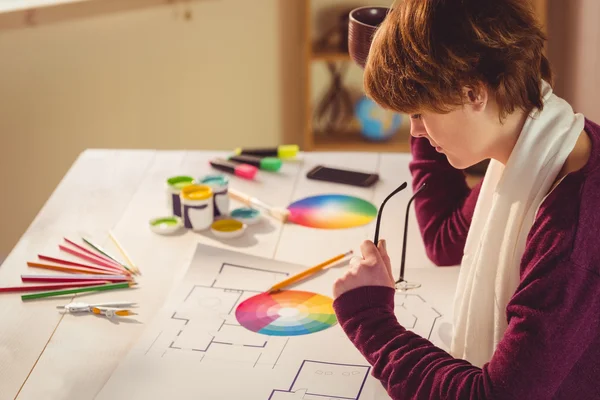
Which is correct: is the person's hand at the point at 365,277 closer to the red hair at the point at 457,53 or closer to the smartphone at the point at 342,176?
the red hair at the point at 457,53

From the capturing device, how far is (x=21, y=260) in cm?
146

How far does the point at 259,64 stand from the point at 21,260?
1.83 metres

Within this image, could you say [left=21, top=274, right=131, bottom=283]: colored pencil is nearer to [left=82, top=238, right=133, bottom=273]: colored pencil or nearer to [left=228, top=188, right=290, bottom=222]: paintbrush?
[left=82, top=238, right=133, bottom=273]: colored pencil

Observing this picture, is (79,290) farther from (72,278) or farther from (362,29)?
(362,29)

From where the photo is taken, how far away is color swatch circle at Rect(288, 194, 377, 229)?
1.58 meters

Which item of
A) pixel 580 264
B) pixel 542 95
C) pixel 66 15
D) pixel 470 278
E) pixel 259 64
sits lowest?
pixel 259 64

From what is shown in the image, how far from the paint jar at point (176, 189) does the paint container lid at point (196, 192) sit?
19mm

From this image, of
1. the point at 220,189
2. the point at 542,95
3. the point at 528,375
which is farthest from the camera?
the point at 220,189

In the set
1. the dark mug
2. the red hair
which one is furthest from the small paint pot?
the red hair

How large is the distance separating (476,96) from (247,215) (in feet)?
2.35

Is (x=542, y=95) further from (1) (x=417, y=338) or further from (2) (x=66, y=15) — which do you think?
(2) (x=66, y=15)

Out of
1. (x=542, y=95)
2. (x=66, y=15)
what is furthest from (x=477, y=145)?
(x=66, y=15)

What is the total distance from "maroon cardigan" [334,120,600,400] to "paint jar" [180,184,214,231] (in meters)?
0.54

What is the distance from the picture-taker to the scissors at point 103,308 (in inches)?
50.5
